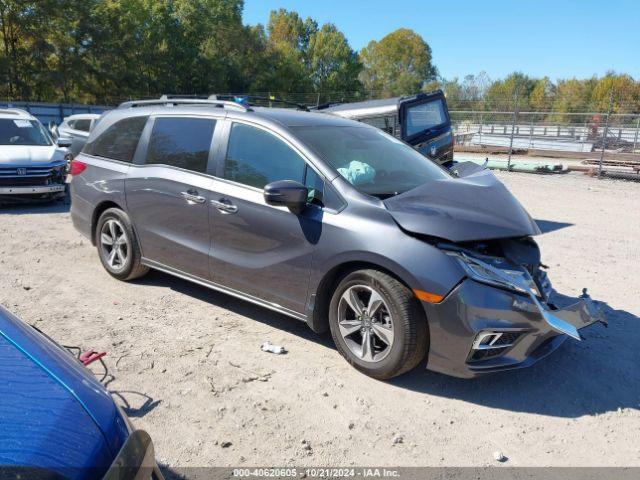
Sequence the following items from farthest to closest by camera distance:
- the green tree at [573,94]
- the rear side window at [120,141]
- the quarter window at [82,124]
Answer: the green tree at [573,94] → the quarter window at [82,124] → the rear side window at [120,141]

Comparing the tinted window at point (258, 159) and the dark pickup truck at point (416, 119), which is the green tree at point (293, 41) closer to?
the dark pickup truck at point (416, 119)

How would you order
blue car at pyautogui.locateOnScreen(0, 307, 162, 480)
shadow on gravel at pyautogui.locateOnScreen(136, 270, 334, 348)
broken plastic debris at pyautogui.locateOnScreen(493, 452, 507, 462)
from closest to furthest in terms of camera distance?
1. blue car at pyautogui.locateOnScreen(0, 307, 162, 480)
2. broken plastic debris at pyautogui.locateOnScreen(493, 452, 507, 462)
3. shadow on gravel at pyautogui.locateOnScreen(136, 270, 334, 348)

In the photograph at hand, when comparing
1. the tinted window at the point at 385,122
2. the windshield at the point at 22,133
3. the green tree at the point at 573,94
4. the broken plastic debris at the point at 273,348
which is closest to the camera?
the broken plastic debris at the point at 273,348

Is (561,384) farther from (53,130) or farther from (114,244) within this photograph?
(53,130)

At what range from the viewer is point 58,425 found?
1.64 metres

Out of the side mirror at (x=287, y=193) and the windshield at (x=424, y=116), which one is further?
the windshield at (x=424, y=116)

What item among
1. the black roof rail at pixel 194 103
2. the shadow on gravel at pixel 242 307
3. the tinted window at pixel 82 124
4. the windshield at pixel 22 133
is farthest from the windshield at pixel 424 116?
the tinted window at pixel 82 124

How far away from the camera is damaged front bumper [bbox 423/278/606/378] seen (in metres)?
3.11

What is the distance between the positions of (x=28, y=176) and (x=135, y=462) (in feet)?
28.8

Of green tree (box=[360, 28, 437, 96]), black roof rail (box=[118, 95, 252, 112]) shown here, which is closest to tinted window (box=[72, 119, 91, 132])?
Answer: black roof rail (box=[118, 95, 252, 112])

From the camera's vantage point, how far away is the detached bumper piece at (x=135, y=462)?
166 cm

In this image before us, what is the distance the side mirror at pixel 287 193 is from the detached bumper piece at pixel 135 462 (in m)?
1.99

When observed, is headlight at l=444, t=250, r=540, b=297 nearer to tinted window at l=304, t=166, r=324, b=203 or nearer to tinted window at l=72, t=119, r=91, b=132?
tinted window at l=304, t=166, r=324, b=203

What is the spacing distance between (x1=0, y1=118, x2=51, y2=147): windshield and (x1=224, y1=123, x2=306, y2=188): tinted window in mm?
7454
